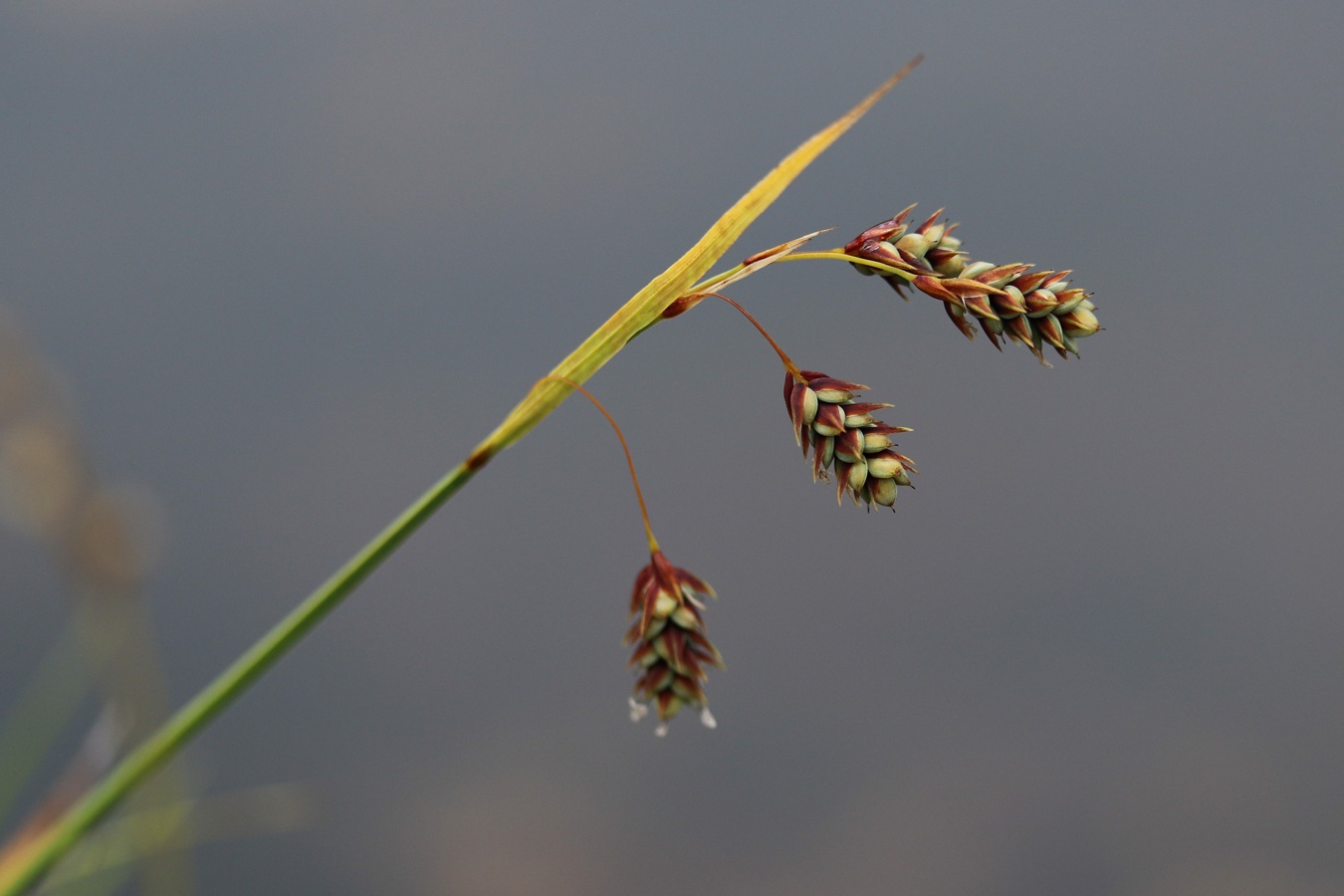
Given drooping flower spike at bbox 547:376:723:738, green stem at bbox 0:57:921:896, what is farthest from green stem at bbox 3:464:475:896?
drooping flower spike at bbox 547:376:723:738

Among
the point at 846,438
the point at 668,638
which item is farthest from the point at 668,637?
the point at 846,438

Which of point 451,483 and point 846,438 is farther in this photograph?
point 846,438

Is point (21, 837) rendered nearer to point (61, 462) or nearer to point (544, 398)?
point (61, 462)

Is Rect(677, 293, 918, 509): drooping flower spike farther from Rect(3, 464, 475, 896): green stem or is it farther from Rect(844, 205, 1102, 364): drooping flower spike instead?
Rect(3, 464, 475, 896): green stem

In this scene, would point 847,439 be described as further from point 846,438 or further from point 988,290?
point 988,290

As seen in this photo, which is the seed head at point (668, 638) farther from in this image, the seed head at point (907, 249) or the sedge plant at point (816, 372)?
the seed head at point (907, 249)

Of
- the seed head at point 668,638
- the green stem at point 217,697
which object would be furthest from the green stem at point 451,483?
the seed head at point 668,638
